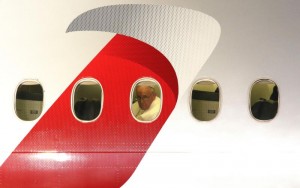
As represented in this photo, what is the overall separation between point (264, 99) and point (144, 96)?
52.0 inches

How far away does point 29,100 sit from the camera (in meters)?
7.43

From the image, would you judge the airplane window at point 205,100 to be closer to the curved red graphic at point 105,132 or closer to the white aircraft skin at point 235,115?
the white aircraft skin at point 235,115

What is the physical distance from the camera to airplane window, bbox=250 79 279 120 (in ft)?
23.0

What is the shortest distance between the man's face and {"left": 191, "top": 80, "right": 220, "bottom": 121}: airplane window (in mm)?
467

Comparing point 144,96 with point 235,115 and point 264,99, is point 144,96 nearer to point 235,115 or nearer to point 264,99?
point 235,115

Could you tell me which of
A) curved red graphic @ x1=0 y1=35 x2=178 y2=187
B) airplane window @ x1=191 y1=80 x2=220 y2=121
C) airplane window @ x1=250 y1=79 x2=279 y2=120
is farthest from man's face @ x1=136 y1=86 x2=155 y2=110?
airplane window @ x1=250 y1=79 x2=279 y2=120

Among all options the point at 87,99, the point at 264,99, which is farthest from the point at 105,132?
the point at 264,99

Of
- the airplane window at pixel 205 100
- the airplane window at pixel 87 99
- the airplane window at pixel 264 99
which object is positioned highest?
the airplane window at pixel 264 99

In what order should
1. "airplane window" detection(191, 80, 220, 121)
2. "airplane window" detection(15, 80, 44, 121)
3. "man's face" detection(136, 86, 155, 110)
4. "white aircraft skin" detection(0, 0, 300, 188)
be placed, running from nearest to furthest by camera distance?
"white aircraft skin" detection(0, 0, 300, 188)
"airplane window" detection(191, 80, 220, 121)
"man's face" detection(136, 86, 155, 110)
"airplane window" detection(15, 80, 44, 121)

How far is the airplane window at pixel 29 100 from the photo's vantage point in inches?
290

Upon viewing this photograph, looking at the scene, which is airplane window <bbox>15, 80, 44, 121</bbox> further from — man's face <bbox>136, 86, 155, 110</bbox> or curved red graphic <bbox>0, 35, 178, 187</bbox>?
man's face <bbox>136, 86, 155, 110</bbox>

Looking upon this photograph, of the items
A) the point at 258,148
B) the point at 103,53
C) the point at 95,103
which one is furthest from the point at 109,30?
the point at 258,148

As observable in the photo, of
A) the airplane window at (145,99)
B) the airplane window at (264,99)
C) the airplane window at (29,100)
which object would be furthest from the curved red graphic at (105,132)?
the airplane window at (264,99)

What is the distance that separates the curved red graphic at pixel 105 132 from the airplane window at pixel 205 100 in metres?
0.25
